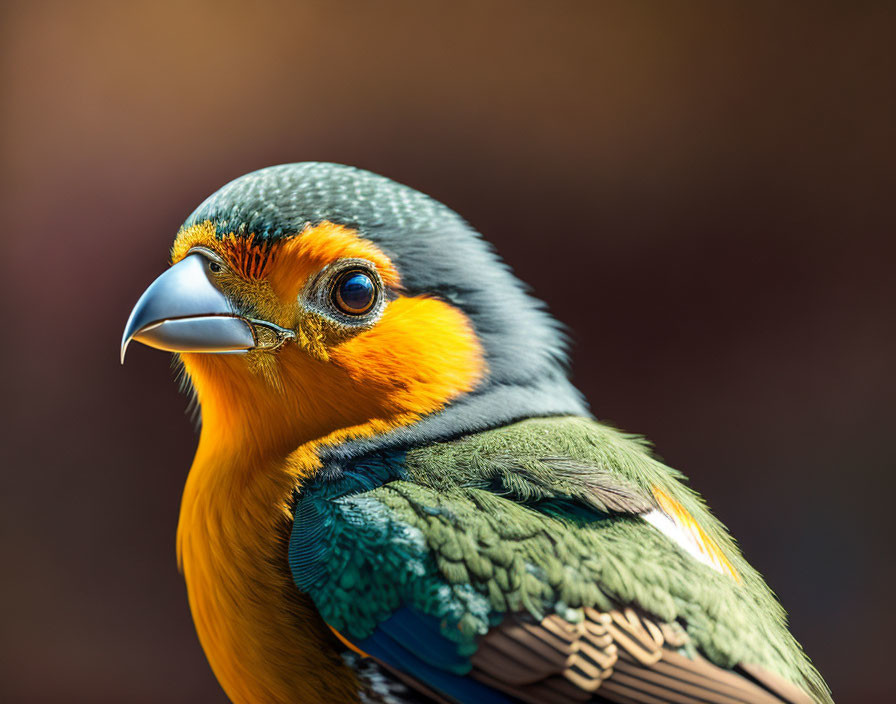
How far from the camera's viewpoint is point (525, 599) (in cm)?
108

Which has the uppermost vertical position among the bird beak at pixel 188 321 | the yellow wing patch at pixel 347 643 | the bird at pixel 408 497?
the bird beak at pixel 188 321

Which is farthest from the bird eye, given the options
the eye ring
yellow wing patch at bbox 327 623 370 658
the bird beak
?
yellow wing patch at bbox 327 623 370 658

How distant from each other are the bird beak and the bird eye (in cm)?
14

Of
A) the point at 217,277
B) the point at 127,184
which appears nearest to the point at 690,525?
the point at 217,277

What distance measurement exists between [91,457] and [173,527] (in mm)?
389

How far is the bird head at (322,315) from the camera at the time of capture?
1.25 meters

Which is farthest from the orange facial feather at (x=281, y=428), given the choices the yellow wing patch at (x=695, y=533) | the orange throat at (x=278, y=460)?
the yellow wing patch at (x=695, y=533)

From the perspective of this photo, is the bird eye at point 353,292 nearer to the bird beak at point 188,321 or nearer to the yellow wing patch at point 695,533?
the bird beak at point 188,321

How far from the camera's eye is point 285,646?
1.13m

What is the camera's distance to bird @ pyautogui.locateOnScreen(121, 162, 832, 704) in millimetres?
1077

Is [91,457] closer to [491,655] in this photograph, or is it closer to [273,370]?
[273,370]

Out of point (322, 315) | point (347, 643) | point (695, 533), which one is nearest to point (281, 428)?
point (322, 315)

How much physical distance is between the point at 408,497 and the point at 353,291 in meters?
0.32

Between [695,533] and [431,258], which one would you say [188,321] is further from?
[695,533]
